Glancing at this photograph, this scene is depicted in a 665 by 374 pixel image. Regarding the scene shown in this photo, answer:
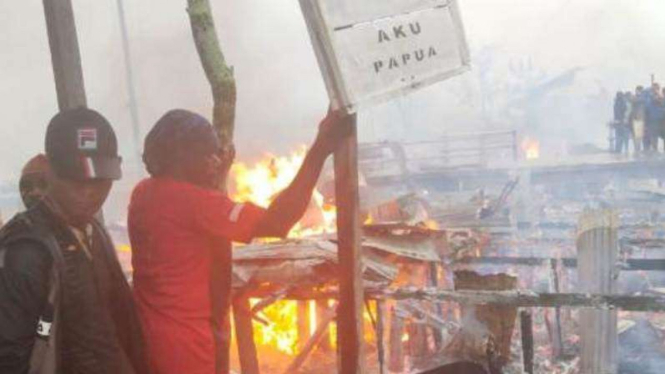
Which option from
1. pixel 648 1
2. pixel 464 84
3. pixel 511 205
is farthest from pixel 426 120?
pixel 511 205

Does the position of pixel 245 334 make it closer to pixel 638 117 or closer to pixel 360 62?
pixel 360 62

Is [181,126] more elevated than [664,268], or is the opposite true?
[181,126]

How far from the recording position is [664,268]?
6.00 meters

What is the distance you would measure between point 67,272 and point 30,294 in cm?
18

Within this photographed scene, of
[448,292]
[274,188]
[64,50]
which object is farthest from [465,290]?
[274,188]

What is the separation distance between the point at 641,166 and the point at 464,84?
77.7 ft

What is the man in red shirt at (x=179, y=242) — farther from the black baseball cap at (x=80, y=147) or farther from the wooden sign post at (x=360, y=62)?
the wooden sign post at (x=360, y=62)

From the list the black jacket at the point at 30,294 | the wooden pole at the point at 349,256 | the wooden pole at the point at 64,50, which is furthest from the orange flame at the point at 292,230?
the wooden pole at the point at 64,50

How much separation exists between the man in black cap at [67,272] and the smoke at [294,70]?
26.1m

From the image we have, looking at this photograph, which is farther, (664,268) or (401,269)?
(401,269)

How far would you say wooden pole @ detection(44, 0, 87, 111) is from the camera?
187 inches

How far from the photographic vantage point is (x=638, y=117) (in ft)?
66.1

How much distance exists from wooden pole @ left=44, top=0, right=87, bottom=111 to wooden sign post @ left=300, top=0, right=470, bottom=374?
305cm

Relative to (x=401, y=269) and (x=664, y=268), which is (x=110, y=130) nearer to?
(x=401, y=269)
